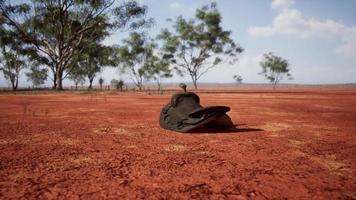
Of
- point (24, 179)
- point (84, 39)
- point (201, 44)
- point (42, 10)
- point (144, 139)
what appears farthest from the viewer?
point (201, 44)

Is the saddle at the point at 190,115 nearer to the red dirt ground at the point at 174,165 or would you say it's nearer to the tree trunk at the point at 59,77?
the red dirt ground at the point at 174,165

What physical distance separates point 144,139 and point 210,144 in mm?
1585

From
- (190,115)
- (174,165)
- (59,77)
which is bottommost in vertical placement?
(174,165)

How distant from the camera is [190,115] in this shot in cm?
756

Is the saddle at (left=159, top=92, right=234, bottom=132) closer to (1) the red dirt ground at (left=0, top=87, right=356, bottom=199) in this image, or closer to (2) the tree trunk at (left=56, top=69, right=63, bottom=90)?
(1) the red dirt ground at (left=0, top=87, right=356, bottom=199)

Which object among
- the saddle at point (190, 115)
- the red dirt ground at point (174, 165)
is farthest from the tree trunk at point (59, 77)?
the saddle at point (190, 115)

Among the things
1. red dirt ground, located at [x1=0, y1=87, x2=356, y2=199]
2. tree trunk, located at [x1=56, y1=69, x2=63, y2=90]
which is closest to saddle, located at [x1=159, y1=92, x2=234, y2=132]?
red dirt ground, located at [x1=0, y1=87, x2=356, y2=199]

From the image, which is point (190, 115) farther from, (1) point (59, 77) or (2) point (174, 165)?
(1) point (59, 77)

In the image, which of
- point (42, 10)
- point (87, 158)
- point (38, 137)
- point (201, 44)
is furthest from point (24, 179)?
point (201, 44)

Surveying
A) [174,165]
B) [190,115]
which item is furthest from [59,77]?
[174,165]

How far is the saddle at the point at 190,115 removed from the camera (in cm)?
733

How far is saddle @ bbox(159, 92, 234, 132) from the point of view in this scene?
7328mm

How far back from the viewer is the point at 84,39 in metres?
38.7

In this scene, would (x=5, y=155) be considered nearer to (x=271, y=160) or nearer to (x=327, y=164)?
(x=271, y=160)
